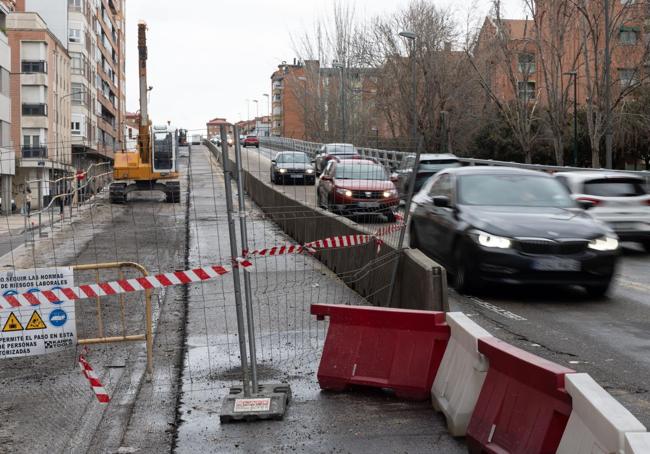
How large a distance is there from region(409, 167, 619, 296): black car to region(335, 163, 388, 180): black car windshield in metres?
5.98

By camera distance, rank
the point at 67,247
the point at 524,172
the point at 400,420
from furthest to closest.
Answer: the point at 67,247 < the point at 524,172 < the point at 400,420

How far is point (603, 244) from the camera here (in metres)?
11.2

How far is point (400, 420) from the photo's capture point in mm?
6430

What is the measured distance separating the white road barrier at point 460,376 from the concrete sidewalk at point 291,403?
136 millimetres

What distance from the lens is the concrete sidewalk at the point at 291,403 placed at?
19.6ft

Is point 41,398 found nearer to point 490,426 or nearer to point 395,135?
point 490,426

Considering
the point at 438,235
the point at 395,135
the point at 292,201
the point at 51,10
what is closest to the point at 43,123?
the point at 51,10

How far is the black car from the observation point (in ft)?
35.8

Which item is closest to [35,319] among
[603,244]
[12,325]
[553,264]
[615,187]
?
[12,325]

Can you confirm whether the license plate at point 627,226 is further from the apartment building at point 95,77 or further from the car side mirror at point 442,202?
the apartment building at point 95,77

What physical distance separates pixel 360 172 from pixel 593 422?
17.0m

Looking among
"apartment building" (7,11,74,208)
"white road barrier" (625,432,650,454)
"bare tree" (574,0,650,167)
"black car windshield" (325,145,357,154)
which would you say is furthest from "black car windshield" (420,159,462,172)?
"apartment building" (7,11,74,208)

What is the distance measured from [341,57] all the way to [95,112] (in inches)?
1072

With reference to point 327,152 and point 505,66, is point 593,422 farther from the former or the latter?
point 505,66
